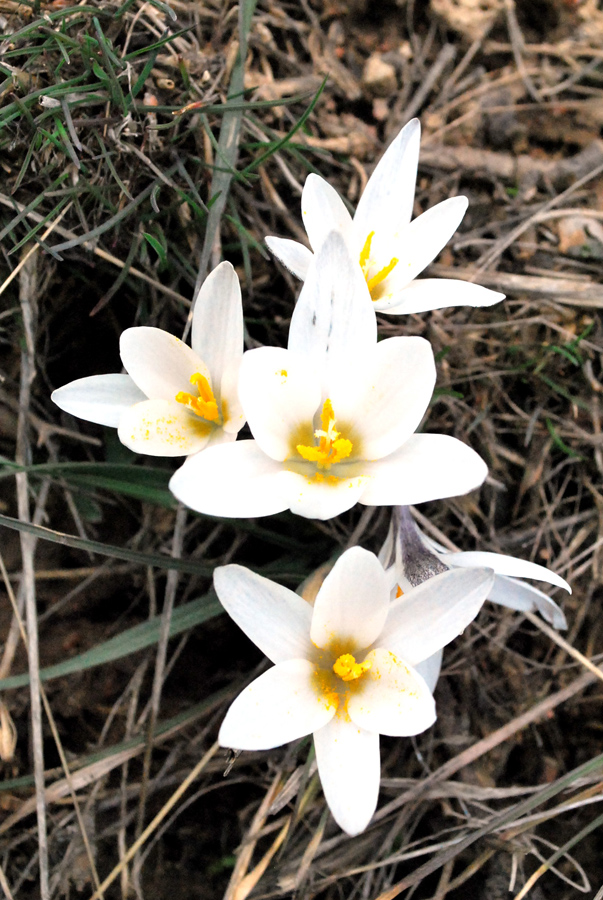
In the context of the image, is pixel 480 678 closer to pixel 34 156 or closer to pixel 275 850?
pixel 275 850

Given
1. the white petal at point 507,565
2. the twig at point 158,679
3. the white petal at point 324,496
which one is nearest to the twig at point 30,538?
the twig at point 158,679

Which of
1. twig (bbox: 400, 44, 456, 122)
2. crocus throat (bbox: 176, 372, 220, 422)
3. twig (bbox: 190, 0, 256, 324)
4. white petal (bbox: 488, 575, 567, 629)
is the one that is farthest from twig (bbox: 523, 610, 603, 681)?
twig (bbox: 400, 44, 456, 122)

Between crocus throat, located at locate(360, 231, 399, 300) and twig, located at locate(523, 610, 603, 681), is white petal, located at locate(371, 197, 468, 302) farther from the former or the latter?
twig, located at locate(523, 610, 603, 681)

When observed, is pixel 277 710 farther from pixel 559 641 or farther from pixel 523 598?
pixel 559 641

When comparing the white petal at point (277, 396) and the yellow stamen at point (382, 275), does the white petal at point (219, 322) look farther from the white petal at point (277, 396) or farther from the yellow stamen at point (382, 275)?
the yellow stamen at point (382, 275)

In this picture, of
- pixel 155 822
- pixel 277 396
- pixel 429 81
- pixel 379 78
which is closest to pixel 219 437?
pixel 277 396

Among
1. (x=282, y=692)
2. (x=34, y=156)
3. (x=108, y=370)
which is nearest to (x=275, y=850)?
(x=282, y=692)
